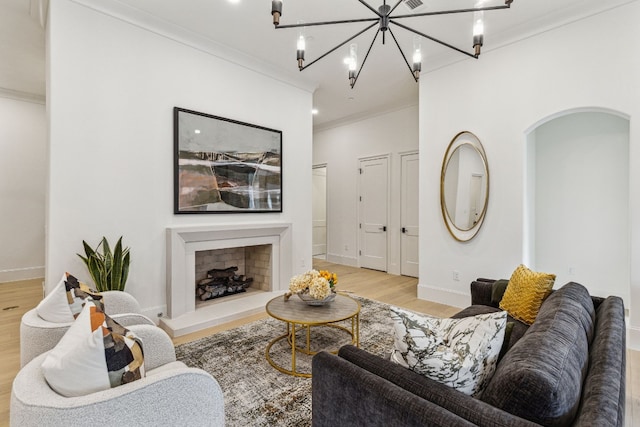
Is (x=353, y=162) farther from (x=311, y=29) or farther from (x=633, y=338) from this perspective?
(x=633, y=338)

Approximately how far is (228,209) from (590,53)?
13.9 ft

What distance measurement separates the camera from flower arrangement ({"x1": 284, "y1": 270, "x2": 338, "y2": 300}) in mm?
2490

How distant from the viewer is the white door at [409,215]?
18.5 feet

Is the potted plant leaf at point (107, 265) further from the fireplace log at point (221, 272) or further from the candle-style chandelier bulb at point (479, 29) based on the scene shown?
the candle-style chandelier bulb at point (479, 29)

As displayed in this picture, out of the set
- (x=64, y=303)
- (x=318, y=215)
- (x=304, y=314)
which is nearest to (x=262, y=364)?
(x=304, y=314)

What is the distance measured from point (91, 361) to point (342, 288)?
4086mm

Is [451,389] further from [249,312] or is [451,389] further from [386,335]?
[249,312]

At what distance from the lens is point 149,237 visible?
10.8 feet

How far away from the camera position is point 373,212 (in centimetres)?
632

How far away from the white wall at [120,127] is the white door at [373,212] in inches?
123

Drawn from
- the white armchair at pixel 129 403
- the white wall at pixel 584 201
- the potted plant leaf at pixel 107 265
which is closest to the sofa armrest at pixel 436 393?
the white armchair at pixel 129 403

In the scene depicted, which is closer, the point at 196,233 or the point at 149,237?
the point at 149,237

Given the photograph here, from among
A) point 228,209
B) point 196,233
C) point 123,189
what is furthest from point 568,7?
point 123,189

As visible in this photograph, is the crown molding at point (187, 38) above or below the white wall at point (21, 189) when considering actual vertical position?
above
